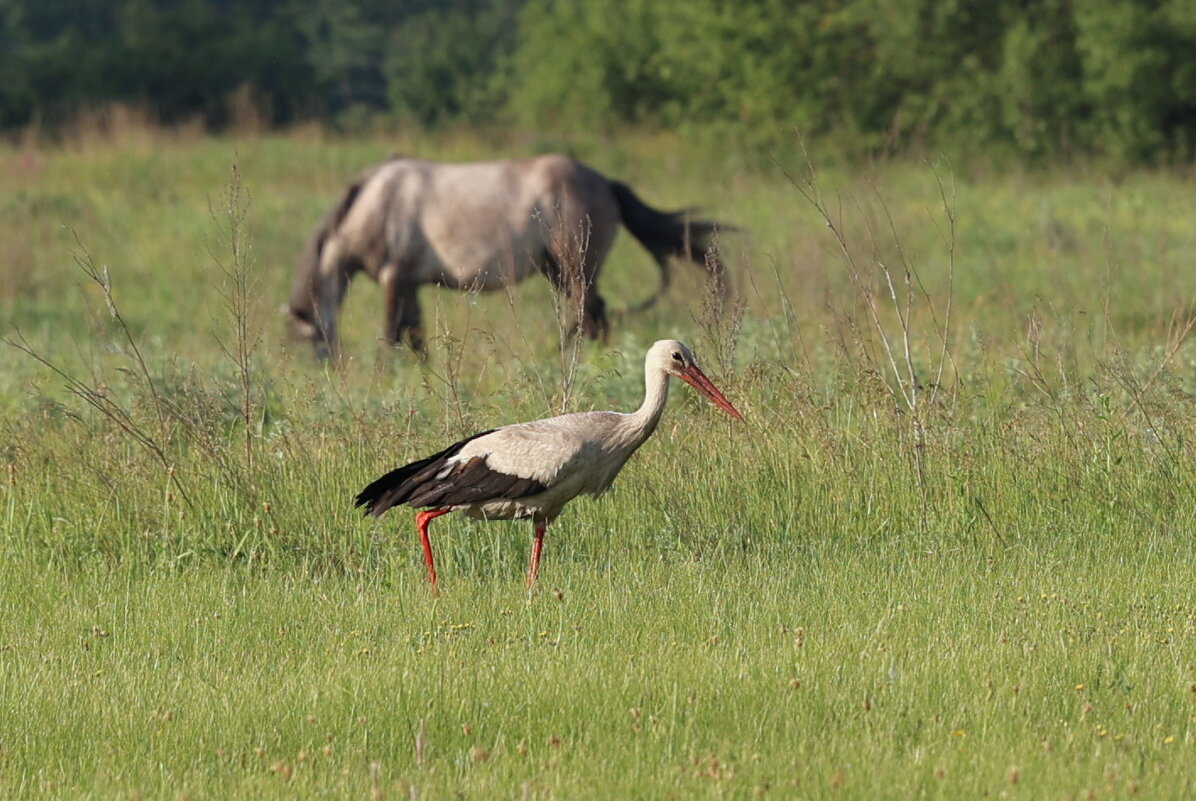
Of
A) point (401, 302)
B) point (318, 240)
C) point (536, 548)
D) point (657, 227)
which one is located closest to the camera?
point (536, 548)

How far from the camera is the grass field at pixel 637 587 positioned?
492 centimetres

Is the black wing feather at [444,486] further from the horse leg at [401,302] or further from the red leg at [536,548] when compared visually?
the horse leg at [401,302]

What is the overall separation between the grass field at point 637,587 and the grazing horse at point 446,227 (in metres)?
2.58

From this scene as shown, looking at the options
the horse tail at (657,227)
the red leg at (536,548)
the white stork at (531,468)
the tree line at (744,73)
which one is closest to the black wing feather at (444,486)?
the white stork at (531,468)


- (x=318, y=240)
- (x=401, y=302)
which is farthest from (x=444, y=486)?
(x=318, y=240)

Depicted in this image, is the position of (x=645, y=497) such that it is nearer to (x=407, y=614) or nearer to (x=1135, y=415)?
(x=407, y=614)

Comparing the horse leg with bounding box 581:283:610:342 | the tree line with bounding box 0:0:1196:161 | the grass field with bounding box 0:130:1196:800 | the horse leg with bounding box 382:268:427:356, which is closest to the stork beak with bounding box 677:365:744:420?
the grass field with bounding box 0:130:1196:800

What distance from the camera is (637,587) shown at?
22.2ft

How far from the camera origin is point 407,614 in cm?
647

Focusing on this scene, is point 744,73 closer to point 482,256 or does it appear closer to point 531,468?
point 482,256

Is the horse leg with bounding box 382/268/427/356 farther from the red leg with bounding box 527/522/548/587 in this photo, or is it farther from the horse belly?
the red leg with bounding box 527/522/548/587

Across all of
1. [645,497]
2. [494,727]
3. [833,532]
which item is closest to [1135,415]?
[833,532]

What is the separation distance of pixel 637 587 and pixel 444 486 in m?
0.89

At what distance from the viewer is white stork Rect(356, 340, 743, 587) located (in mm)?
6855
